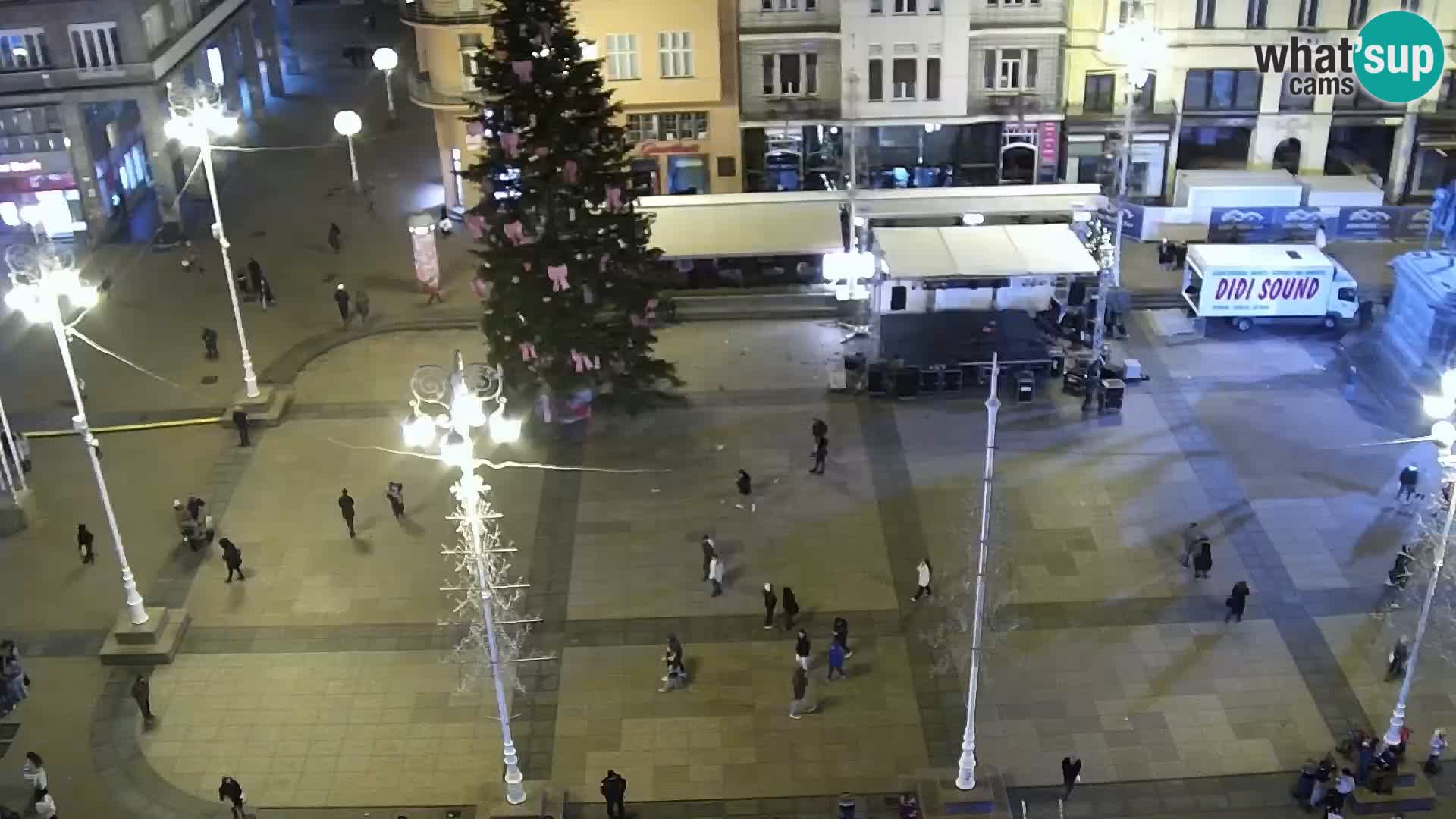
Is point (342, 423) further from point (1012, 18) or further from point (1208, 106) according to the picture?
point (1208, 106)

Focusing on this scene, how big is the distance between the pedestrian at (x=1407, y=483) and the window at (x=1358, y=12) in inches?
717

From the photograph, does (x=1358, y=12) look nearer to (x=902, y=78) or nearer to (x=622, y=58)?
(x=902, y=78)

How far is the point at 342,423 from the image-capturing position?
1462 inches

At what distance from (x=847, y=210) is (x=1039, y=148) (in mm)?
7228

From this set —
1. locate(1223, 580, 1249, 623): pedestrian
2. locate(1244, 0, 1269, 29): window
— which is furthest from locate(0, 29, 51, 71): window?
locate(1223, 580, 1249, 623): pedestrian

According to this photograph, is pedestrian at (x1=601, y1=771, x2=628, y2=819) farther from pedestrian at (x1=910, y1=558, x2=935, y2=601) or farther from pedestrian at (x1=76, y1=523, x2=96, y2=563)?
pedestrian at (x1=76, y1=523, x2=96, y2=563)

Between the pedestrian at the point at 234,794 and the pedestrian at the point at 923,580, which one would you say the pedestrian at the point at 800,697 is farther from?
the pedestrian at the point at 234,794

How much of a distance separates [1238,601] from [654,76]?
987 inches

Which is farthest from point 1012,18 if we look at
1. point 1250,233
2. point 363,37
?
point 363,37

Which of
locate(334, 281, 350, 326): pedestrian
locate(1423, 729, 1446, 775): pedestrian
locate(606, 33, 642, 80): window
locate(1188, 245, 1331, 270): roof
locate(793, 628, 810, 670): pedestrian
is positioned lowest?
locate(1423, 729, 1446, 775): pedestrian

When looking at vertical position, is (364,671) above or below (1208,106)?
below

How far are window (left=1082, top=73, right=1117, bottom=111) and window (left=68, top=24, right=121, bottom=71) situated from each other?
31710mm

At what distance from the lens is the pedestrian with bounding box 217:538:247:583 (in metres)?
30.7

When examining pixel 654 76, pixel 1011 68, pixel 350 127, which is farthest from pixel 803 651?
pixel 350 127
